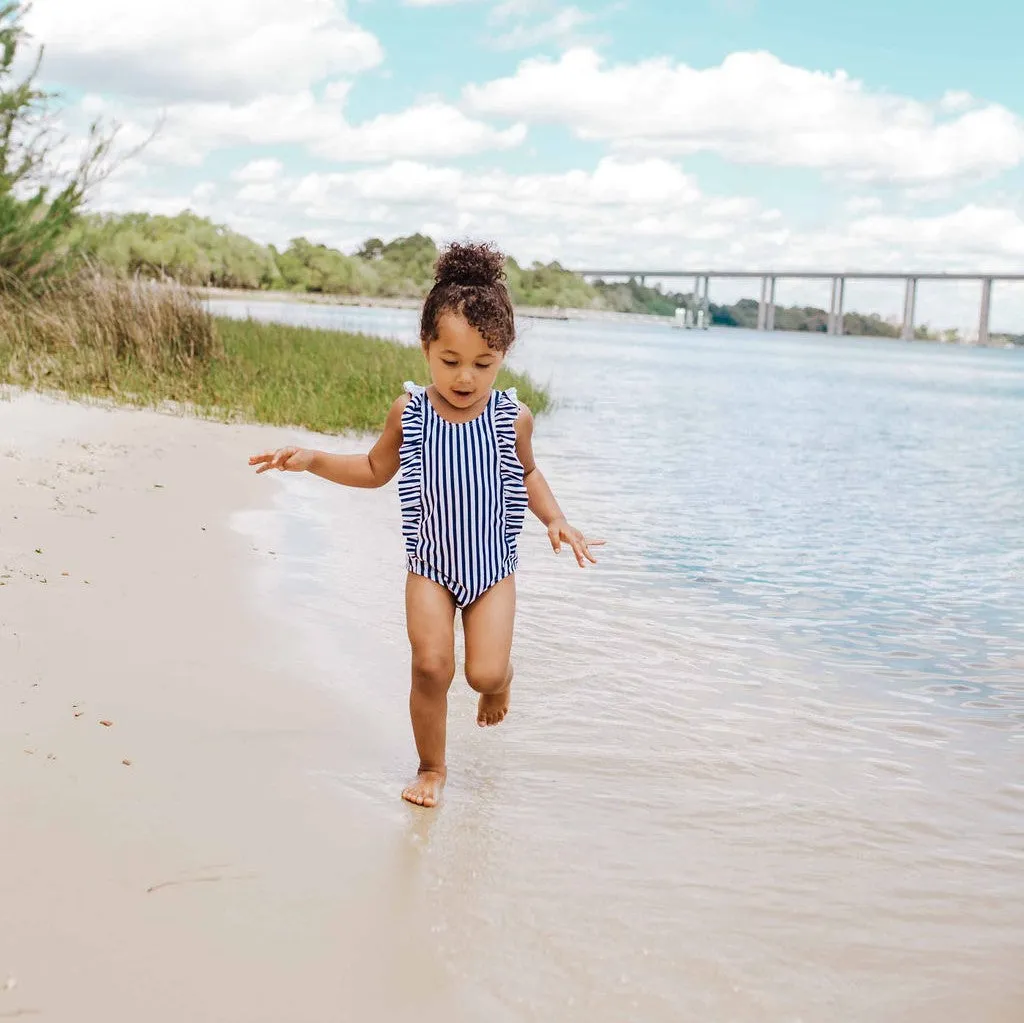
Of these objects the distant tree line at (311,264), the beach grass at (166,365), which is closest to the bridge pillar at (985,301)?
the distant tree line at (311,264)

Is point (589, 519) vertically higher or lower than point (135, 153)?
lower

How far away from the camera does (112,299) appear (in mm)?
13234

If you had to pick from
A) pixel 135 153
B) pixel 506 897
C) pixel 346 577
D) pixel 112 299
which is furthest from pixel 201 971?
pixel 135 153

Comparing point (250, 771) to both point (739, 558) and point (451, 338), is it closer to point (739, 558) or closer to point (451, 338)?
point (451, 338)

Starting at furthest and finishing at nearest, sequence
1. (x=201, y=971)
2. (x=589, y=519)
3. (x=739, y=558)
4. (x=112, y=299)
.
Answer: (x=112, y=299)
(x=589, y=519)
(x=739, y=558)
(x=201, y=971)

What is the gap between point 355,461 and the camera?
3592mm

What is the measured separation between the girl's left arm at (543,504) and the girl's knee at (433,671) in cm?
44

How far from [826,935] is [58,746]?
1931 millimetres

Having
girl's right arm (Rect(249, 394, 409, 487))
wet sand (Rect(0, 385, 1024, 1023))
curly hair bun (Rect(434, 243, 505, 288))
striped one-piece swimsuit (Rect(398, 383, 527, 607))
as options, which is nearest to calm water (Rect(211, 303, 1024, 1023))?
wet sand (Rect(0, 385, 1024, 1023))

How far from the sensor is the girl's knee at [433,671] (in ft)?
10.7

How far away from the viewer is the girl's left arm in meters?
3.46

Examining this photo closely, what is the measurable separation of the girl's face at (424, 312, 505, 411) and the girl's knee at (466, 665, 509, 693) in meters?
0.73

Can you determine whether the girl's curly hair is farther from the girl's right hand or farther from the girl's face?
the girl's right hand

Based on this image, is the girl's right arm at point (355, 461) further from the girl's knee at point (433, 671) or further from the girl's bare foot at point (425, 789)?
the girl's bare foot at point (425, 789)
